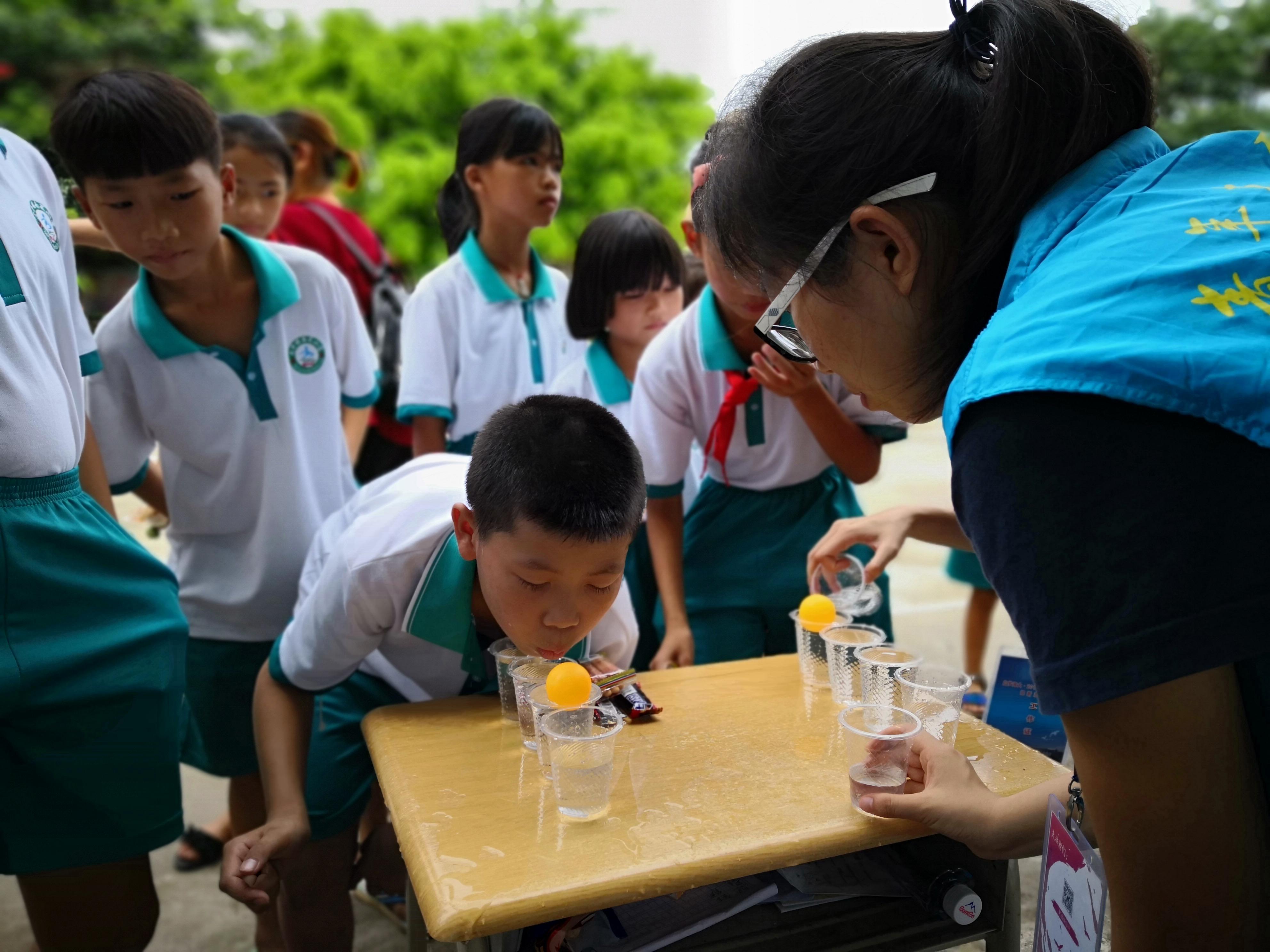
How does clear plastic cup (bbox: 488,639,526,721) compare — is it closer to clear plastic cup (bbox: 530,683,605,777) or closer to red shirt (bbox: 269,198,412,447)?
clear plastic cup (bbox: 530,683,605,777)

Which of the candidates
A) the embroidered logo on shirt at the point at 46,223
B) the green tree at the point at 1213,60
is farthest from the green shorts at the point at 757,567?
the green tree at the point at 1213,60

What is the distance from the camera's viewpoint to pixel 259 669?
2.36 meters

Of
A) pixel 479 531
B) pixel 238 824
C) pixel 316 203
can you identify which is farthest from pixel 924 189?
pixel 316 203

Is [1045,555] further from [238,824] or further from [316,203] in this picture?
[316,203]

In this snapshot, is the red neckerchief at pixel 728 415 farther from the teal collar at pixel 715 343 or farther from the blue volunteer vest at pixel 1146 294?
the blue volunteer vest at pixel 1146 294

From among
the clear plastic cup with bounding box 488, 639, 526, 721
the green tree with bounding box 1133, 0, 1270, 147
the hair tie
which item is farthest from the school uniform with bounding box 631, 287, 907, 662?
the green tree with bounding box 1133, 0, 1270, 147

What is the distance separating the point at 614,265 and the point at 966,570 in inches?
59.9

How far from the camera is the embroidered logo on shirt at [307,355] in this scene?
240 cm

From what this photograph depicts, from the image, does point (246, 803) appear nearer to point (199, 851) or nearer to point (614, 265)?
point (199, 851)

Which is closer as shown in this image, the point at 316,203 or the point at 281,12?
the point at 316,203

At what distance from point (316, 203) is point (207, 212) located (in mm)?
1718

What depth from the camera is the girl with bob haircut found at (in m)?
2.89

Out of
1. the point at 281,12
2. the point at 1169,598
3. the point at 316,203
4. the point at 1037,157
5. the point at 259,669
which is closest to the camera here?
the point at 1169,598

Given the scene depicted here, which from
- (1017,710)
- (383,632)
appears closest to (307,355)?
(383,632)
